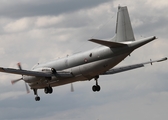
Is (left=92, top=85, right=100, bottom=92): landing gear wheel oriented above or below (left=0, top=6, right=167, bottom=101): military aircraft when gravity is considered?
below

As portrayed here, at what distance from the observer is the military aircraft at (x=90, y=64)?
10625 centimetres

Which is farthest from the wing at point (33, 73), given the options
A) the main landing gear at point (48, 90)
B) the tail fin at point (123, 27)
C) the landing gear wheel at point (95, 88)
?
the tail fin at point (123, 27)

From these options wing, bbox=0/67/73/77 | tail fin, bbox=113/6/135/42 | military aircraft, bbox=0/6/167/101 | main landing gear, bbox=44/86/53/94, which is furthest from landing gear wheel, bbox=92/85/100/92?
tail fin, bbox=113/6/135/42

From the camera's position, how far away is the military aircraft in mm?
106250

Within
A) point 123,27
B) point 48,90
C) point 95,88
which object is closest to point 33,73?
point 48,90

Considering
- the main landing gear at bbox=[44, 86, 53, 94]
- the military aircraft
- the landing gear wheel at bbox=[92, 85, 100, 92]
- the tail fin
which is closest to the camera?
the military aircraft

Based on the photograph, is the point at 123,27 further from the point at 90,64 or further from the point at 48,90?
the point at 48,90

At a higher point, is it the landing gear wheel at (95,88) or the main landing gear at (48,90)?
the main landing gear at (48,90)

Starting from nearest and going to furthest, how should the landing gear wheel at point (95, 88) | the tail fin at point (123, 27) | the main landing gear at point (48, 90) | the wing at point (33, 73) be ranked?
the tail fin at point (123, 27), the wing at point (33, 73), the main landing gear at point (48, 90), the landing gear wheel at point (95, 88)

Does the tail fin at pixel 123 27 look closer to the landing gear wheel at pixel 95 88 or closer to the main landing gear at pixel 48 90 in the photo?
the landing gear wheel at pixel 95 88

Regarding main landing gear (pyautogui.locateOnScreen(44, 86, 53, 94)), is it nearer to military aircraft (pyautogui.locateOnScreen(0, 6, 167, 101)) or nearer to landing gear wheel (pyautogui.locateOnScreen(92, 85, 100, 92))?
military aircraft (pyautogui.locateOnScreen(0, 6, 167, 101))

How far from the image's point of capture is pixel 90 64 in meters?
110

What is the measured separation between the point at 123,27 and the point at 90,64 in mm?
7812

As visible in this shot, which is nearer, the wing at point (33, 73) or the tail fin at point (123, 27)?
the tail fin at point (123, 27)
